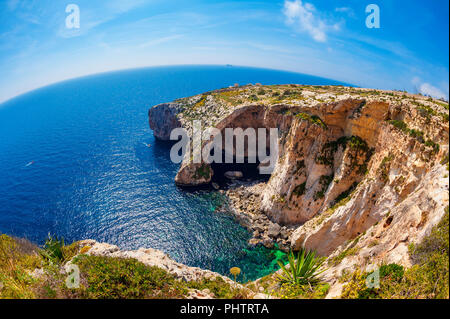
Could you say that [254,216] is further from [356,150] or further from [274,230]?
[356,150]

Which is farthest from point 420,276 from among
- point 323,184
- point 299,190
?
point 299,190

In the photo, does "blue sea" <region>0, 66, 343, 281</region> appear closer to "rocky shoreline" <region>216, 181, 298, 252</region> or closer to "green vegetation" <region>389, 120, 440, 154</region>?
"rocky shoreline" <region>216, 181, 298, 252</region>

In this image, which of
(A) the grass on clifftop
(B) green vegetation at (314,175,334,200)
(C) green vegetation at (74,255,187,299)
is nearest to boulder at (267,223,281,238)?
(B) green vegetation at (314,175,334,200)

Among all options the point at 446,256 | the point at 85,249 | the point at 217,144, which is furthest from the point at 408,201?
the point at 217,144

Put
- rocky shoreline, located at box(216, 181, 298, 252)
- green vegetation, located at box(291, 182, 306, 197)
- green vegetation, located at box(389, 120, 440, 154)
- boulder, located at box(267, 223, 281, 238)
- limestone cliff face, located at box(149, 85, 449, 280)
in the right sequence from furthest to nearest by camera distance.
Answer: green vegetation, located at box(291, 182, 306, 197) < boulder, located at box(267, 223, 281, 238) < rocky shoreline, located at box(216, 181, 298, 252) < green vegetation, located at box(389, 120, 440, 154) < limestone cliff face, located at box(149, 85, 449, 280)

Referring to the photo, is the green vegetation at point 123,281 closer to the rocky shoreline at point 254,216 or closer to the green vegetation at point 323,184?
the rocky shoreline at point 254,216

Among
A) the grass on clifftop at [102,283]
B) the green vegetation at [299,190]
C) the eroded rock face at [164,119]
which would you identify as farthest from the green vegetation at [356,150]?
the eroded rock face at [164,119]
